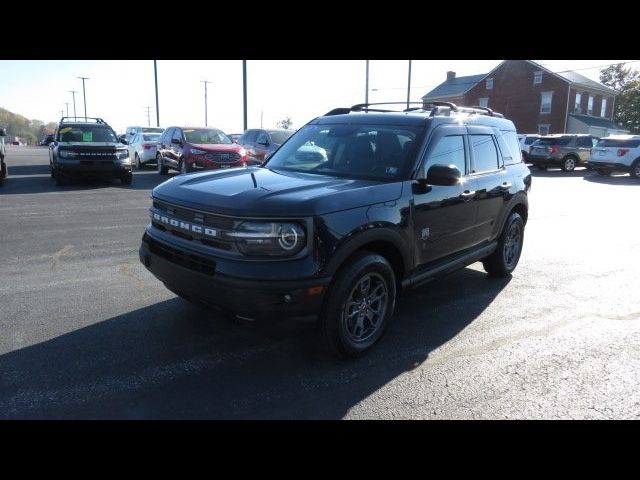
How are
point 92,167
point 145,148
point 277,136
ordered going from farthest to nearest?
point 145,148
point 277,136
point 92,167

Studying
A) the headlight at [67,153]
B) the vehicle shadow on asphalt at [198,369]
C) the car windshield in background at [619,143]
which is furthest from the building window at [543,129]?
the vehicle shadow on asphalt at [198,369]

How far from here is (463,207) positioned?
4.96m

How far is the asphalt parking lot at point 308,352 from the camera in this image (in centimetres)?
328

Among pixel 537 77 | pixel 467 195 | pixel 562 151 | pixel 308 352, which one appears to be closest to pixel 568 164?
pixel 562 151

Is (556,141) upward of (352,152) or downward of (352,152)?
upward

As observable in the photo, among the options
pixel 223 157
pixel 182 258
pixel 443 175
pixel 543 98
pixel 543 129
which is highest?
pixel 543 98

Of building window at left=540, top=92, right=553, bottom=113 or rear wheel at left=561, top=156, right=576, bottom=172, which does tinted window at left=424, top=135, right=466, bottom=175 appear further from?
building window at left=540, top=92, right=553, bottom=113

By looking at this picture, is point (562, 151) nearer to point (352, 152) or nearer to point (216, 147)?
point (216, 147)

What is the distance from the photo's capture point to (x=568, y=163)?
2597cm

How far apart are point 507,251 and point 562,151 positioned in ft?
73.3

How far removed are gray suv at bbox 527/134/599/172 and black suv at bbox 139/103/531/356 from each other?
22.5 m

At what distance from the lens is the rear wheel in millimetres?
25875

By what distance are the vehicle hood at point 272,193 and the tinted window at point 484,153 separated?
1.59 m
